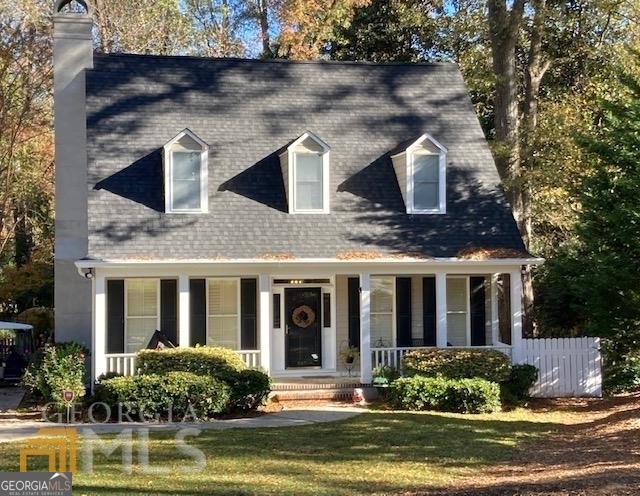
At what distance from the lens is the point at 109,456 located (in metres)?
13.0

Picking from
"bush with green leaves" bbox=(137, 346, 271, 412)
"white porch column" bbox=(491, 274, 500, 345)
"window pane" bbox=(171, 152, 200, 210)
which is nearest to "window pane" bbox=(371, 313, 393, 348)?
"white porch column" bbox=(491, 274, 500, 345)

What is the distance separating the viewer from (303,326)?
861 inches

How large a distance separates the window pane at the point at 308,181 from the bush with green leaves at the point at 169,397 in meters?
5.48

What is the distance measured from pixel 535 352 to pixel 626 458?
27.9 ft

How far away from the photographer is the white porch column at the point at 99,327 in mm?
19359

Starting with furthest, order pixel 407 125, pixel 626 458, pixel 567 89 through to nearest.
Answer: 1. pixel 567 89
2. pixel 407 125
3. pixel 626 458

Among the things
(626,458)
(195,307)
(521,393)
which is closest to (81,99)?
(195,307)

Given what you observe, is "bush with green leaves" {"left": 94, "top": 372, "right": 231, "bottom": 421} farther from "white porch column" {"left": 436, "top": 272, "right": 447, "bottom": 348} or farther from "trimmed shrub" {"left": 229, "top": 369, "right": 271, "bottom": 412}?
"white porch column" {"left": 436, "top": 272, "right": 447, "bottom": 348}

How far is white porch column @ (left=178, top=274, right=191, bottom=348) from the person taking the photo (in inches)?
779

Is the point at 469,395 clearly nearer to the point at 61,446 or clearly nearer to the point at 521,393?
the point at 521,393

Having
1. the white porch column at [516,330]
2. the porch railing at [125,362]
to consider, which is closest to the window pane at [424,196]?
the white porch column at [516,330]

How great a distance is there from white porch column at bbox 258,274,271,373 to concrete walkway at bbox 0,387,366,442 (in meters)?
1.82

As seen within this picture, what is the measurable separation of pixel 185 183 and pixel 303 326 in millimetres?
4499
